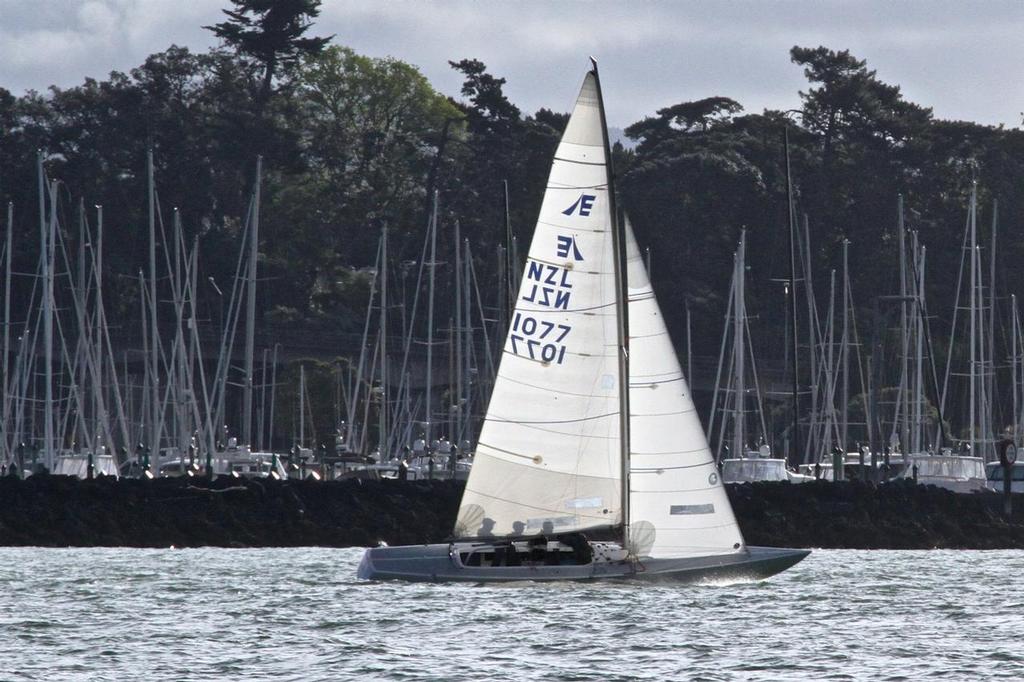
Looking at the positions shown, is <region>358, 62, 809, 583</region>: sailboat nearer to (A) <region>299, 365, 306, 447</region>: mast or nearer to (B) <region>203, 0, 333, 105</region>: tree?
(A) <region>299, 365, 306, 447</region>: mast

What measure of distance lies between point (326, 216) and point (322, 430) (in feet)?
68.9

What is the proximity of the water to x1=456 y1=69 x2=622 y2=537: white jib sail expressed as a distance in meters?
1.39

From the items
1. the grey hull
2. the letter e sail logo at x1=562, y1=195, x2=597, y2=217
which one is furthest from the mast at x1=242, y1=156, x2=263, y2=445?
the letter e sail logo at x1=562, y1=195, x2=597, y2=217

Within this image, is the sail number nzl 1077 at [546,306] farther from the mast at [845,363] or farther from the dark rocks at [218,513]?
the mast at [845,363]

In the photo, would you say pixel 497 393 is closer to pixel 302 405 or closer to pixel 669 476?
pixel 669 476

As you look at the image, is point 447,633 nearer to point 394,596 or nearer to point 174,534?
point 394,596

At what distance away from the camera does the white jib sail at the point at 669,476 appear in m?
31.1

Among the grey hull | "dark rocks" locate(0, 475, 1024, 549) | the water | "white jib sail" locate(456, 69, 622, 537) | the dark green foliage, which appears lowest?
the water

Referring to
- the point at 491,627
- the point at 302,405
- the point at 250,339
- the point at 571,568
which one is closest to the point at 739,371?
the point at 250,339

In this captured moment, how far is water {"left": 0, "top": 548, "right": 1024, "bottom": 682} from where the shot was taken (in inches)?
970

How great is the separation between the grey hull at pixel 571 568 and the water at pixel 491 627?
1.24ft

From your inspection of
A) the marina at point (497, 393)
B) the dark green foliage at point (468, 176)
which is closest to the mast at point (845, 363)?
the marina at point (497, 393)

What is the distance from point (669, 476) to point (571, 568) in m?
1.97

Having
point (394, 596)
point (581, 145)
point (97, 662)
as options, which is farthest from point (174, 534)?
point (97, 662)
